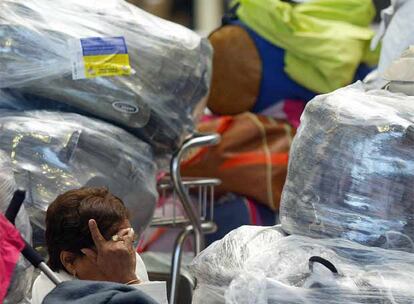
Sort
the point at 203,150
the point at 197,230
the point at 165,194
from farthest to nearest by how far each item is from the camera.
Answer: the point at 203,150, the point at 165,194, the point at 197,230

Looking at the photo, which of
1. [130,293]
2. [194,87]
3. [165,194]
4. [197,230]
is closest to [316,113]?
[130,293]

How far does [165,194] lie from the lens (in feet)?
10.7

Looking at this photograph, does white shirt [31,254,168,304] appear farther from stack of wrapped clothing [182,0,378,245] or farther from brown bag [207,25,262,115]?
brown bag [207,25,262,115]

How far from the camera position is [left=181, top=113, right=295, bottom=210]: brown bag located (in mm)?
3500

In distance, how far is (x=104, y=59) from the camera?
250 centimetres

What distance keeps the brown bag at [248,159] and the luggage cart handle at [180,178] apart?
0.62 meters

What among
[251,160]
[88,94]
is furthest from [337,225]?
[251,160]

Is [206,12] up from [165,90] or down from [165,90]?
down

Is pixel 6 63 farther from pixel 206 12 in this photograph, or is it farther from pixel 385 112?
pixel 206 12

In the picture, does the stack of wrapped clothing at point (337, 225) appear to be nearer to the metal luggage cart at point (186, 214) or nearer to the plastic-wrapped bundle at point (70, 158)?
the plastic-wrapped bundle at point (70, 158)

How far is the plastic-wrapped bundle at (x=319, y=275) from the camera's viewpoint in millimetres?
1786

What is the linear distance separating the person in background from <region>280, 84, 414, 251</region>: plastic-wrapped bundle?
0.31m

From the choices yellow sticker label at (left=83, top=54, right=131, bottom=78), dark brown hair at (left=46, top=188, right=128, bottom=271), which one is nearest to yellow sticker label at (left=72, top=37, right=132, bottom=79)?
yellow sticker label at (left=83, top=54, right=131, bottom=78)

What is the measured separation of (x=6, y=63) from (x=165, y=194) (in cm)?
93
